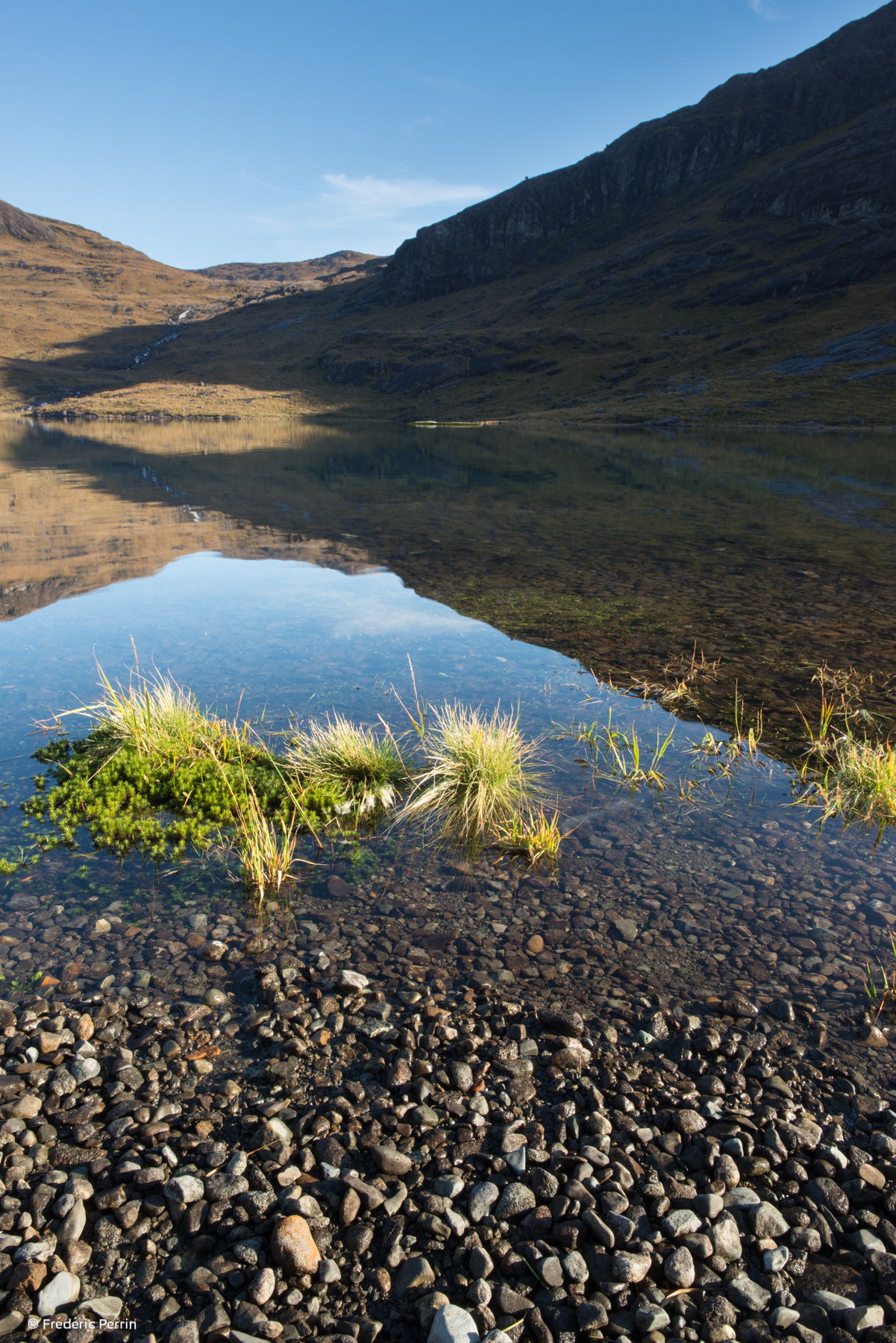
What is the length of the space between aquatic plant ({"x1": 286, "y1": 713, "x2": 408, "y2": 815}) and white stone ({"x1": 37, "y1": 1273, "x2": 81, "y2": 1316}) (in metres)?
4.95

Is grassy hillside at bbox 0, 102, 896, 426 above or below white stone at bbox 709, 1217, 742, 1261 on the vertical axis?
above

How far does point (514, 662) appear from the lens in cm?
1311

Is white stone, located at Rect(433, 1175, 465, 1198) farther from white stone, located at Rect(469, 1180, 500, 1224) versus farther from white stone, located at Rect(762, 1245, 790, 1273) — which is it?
white stone, located at Rect(762, 1245, 790, 1273)

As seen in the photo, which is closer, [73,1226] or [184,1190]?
[73,1226]

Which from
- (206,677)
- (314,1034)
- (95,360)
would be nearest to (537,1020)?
(314,1034)

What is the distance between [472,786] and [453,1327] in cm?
531

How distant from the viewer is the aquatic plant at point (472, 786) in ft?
25.6

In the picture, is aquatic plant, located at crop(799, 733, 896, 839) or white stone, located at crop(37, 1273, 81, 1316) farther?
aquatic plant, located at crop(799, 733, 896, 839)

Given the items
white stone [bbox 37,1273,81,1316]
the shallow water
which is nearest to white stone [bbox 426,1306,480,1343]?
white stone [bbox 37,1273,81,1316]

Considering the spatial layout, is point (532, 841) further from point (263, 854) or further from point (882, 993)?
point (882, 993)

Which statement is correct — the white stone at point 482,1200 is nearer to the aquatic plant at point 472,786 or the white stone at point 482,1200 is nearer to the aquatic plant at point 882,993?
the aquatic plant at point 882,993

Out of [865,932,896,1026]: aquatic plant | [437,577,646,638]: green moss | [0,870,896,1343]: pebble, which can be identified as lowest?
[437,577,646,638]: green moss

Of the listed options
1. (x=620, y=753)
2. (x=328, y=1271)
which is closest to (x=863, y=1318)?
(x=328, y=1271)

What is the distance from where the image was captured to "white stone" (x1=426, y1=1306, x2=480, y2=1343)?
3043mm
